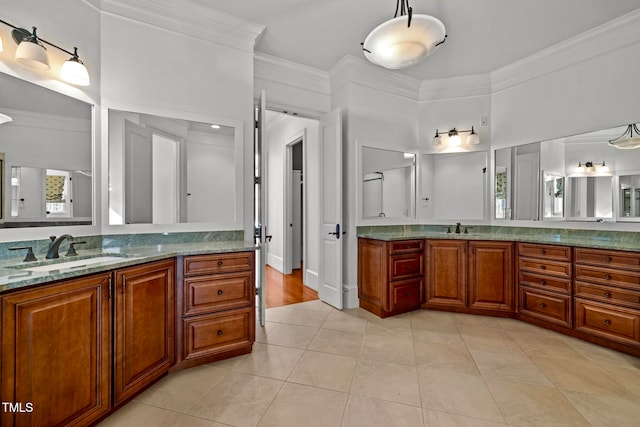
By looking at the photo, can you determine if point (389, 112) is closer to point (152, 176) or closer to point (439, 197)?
point (439, 197)

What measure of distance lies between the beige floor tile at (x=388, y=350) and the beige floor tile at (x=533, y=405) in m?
0.57

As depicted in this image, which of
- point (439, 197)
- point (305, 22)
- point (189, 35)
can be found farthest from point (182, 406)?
point (439, 197)

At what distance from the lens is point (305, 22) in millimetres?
2645

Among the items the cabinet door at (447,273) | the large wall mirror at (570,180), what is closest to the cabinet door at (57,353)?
the cabinet door at (447,273)

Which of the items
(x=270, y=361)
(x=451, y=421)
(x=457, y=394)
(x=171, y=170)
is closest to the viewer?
(x=451, y=421)

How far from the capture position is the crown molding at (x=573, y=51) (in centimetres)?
256

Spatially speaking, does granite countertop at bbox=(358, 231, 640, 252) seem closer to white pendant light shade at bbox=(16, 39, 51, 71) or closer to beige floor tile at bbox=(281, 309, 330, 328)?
beige floor tile at bbox=(281, 309, 330, 328)

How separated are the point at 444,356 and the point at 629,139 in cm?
261

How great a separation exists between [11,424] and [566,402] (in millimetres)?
2749

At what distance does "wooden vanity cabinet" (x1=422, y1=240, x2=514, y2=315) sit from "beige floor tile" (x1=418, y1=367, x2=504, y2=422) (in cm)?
126

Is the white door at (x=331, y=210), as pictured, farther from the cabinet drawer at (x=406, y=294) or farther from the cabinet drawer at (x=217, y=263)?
the cabinet drawer at (x=217, y=263)

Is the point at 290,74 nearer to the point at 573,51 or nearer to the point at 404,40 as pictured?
the point at 404,40

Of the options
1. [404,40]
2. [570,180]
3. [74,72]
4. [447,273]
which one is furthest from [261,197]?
[570,180]

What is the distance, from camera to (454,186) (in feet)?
12.3
